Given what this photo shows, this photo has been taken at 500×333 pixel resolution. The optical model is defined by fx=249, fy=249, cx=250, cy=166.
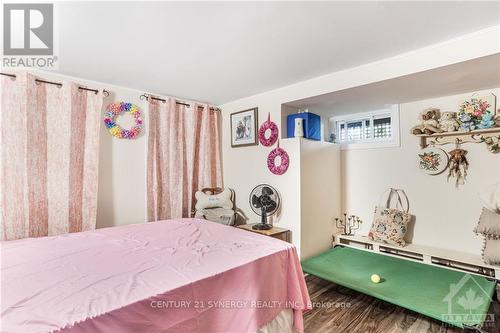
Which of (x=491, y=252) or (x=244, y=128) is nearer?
(x=491, y=252)

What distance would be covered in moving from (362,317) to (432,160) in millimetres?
1961

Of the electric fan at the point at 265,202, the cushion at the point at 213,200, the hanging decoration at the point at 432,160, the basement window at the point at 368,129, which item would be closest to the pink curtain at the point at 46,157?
the cushion at the point at 213,200

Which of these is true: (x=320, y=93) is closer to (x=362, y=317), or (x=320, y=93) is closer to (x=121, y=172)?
(x=362, y=317)

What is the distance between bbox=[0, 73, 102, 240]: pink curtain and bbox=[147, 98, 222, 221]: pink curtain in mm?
656

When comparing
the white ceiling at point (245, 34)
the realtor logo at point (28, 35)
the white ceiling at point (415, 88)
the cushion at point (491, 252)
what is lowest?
the cushion at point (491, 252)

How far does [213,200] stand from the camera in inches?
135

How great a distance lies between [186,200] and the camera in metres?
3.59

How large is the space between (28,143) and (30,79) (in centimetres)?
63

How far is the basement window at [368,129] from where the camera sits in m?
3.27

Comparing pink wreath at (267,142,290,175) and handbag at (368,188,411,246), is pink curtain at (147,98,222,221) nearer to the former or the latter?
pink wreath at (267,142,290,175)

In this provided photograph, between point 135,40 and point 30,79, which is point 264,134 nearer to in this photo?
point 135,40

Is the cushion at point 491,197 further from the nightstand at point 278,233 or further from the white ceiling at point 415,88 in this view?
the nightstand at point 278,233

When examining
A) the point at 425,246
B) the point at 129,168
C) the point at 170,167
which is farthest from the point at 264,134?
the point at 425,246

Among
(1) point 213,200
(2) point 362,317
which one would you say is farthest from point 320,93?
(2) point 362,317
